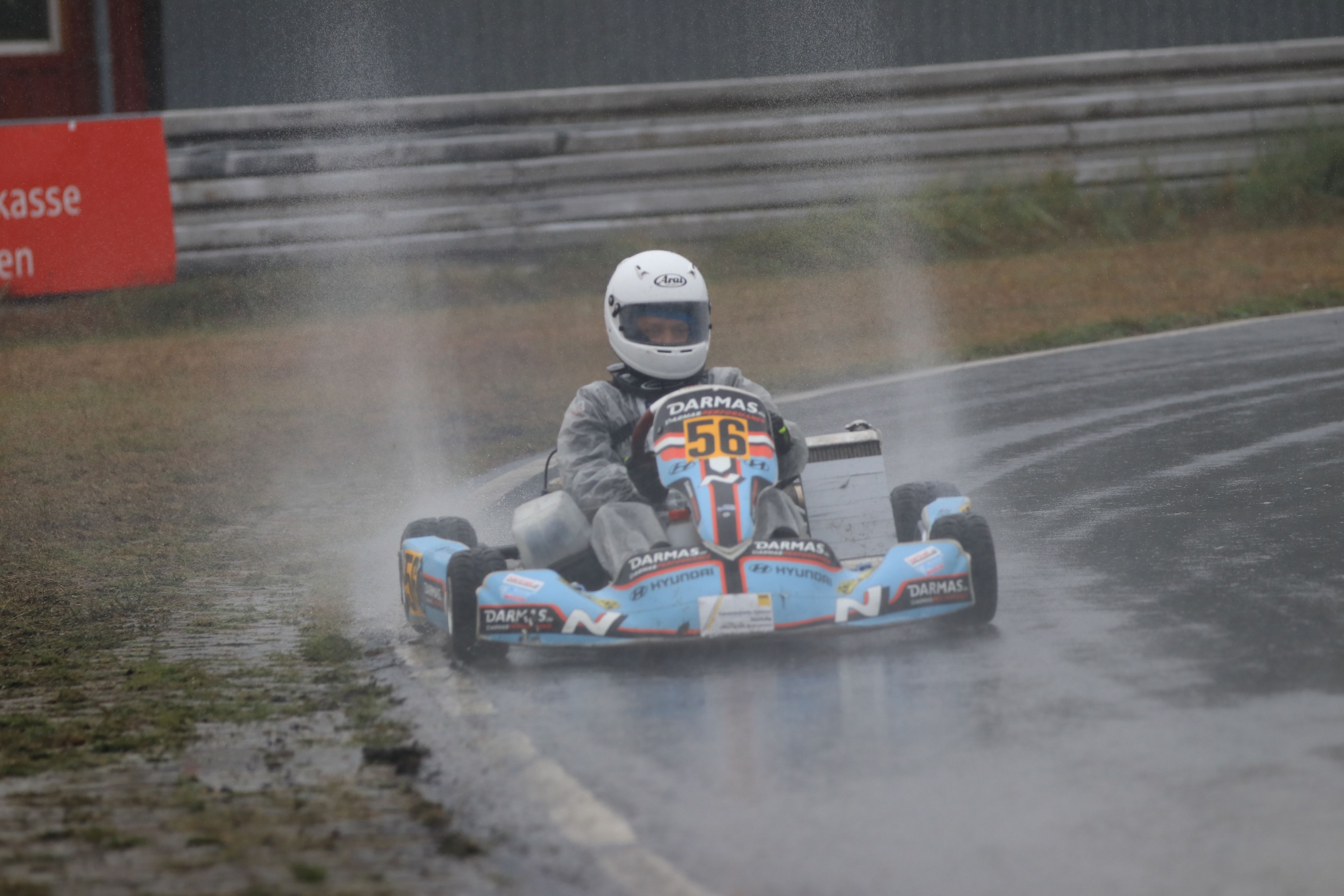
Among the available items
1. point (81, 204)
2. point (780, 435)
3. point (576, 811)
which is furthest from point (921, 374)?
point (576, 811)

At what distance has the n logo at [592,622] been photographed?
5.23 metres

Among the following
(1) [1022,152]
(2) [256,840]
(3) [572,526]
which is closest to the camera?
(2) [256,840]

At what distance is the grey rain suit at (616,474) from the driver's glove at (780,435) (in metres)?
0.03

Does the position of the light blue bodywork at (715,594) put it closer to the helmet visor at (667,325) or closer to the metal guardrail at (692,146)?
the helmet visor at (667,325)

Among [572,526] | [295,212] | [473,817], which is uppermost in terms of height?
[295,212]

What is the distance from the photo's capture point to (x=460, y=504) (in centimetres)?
834

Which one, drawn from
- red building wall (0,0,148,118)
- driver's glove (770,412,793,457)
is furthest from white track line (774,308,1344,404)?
red building wall (0,0,148,118)

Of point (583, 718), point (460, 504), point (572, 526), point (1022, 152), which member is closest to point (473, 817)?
point (583, 718)

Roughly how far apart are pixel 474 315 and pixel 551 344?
1661 mm

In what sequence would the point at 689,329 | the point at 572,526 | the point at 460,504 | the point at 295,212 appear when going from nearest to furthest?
the point at 572,526 < the point at 689,329 < the point at 460,504 < the point at 295,212

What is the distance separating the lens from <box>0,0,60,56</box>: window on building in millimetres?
16609

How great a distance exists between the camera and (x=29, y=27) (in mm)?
16672

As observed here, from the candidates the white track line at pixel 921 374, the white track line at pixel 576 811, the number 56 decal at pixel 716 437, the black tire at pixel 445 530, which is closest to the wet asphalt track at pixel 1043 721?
the white track line at pixel 576 811

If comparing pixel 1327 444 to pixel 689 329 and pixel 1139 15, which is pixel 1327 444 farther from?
pixel 1139 15
